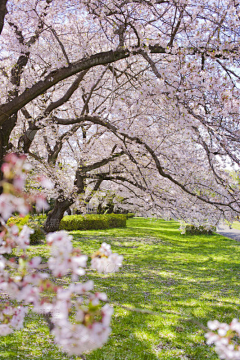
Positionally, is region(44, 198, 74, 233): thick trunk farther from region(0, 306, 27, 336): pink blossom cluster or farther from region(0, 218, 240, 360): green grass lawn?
region(0, 306, 27, 336): pink blossom cluster

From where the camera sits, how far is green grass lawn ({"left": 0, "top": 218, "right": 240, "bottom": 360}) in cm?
375

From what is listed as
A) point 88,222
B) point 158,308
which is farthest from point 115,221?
point 158,308

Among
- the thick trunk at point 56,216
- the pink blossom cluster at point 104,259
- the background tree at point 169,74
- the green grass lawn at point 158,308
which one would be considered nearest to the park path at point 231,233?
the green grass lawn at point 158,308

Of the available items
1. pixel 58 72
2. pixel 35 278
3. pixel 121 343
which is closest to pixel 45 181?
pixel 35 278

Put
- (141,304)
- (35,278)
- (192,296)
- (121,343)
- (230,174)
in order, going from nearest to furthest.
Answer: (35,278)
(121,343)
(141,304)
(192,296)
(230,174)

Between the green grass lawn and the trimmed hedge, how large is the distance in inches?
256

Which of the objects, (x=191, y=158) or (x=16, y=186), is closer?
(x=16, y=186)

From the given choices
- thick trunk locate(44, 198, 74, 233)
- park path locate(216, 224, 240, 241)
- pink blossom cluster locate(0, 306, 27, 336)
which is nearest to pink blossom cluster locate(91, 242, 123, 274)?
pink blossom cluster locate(0, 306, 27, 336)

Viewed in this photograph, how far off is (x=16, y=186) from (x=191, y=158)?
7.45 m

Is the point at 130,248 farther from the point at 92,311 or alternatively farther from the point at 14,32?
Result: the point at 92,311

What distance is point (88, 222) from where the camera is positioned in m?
19.2

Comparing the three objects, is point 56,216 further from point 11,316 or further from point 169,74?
point 11,316

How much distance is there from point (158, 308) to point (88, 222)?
1402 centimetres

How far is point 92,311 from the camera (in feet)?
Result: 3.62
